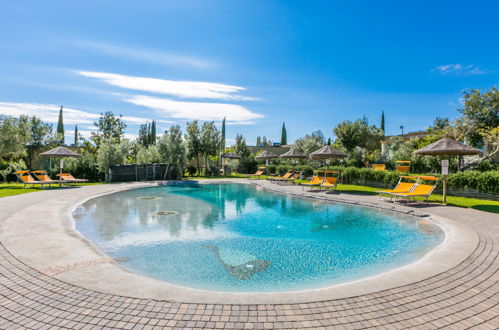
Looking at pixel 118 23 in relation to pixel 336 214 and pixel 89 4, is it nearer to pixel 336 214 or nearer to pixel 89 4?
pixel 89 4

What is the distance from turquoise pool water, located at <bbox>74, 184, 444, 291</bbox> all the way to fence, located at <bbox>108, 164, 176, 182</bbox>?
11661 mm

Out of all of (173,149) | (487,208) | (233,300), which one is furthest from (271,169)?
(233,300)

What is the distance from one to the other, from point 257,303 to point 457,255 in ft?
12.8

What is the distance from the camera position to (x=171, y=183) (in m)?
20.7

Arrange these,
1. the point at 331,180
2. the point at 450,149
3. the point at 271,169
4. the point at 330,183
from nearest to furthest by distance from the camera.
A: the point at 450,149 < the point at 330,183 < the point at 331,180 < the point at 271,169

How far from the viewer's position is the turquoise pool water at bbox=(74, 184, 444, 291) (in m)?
4.49

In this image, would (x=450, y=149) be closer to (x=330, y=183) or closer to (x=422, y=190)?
(x=422, y=190)

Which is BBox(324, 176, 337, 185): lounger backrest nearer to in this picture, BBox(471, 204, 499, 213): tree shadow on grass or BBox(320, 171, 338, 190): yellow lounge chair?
BBox(320, 171, 338, 190): yellow lounge chair

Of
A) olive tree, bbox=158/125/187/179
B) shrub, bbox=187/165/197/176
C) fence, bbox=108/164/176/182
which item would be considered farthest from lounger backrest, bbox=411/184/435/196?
shrub, bbox=187/165/197/176

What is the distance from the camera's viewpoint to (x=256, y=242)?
6465 mm

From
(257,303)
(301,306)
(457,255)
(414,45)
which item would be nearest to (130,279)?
(257,303)

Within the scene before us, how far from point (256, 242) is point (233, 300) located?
11.3 ft

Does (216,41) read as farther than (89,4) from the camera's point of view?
Yes

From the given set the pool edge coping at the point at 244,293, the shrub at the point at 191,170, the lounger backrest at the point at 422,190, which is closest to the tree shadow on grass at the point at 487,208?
the lounger backrest at the point at 422,190
